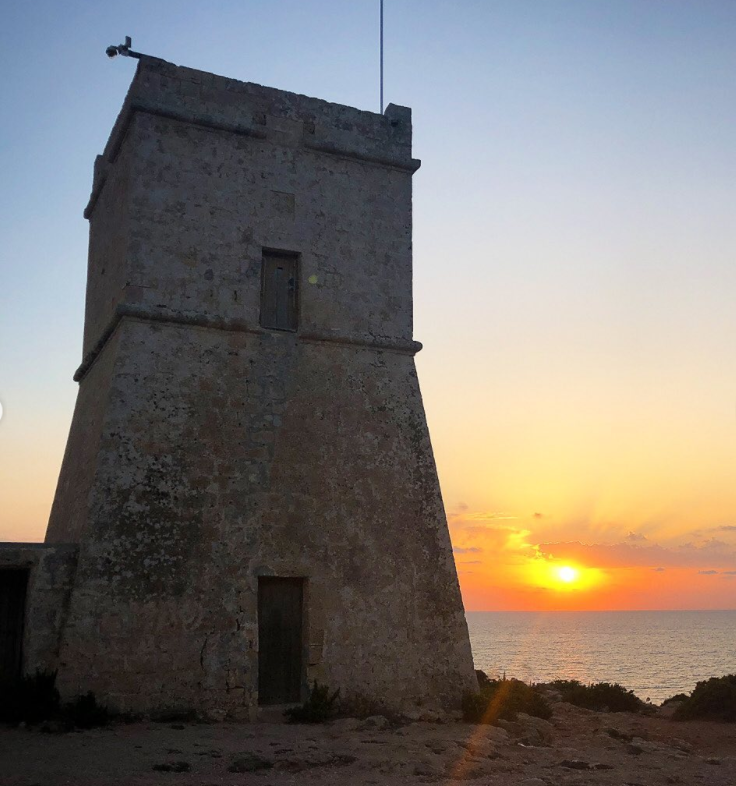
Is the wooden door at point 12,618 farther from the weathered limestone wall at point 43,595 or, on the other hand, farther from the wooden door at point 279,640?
the wooden door at point 279,640

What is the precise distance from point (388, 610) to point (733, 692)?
7.09 metres

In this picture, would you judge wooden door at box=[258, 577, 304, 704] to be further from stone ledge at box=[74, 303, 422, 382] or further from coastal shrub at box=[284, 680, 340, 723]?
stone ledge at box=[74, 303, 422, 382]

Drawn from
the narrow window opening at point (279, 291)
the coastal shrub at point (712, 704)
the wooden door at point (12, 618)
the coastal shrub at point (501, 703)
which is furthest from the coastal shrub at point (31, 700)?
the coastal shrub at point (712, 704)

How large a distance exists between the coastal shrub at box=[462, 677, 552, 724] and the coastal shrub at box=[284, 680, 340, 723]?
2.19m

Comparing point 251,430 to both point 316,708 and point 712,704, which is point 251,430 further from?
point 712,704

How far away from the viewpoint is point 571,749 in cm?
1142

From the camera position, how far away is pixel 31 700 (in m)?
10.6

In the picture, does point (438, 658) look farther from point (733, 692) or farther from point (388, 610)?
point (733, 692)

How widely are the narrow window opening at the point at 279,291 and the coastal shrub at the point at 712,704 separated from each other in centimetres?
1010

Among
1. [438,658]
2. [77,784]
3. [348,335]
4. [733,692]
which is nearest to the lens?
[77,784]

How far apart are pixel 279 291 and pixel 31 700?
716 cm

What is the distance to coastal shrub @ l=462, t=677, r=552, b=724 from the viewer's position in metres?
12.9

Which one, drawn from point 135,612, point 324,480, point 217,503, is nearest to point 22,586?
point 135,612

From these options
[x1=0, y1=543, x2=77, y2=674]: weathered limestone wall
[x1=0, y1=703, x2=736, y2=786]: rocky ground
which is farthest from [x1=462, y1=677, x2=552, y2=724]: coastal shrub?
[x1=0, y1=543, x2=77, y2=674]: weathered limestone wall
